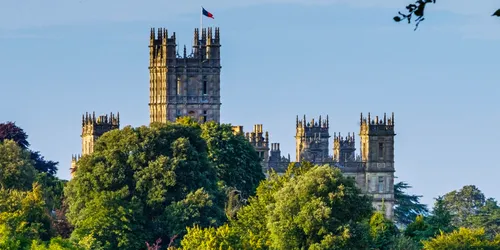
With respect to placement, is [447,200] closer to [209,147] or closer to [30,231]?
[209,147]

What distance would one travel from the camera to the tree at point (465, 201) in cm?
17125

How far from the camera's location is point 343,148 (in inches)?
6235

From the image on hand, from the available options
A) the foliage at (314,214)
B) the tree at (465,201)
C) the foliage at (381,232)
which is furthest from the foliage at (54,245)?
the tree at (465,201)

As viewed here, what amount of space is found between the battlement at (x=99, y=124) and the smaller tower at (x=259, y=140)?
464 inches

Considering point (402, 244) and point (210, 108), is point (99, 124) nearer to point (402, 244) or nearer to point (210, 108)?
point (210, 108)

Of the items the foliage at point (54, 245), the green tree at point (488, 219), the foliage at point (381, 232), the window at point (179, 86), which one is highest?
the window at point (179, 86)

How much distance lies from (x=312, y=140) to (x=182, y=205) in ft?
247

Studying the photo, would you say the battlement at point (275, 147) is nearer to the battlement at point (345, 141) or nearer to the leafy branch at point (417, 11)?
the battlement at point (345, 141)

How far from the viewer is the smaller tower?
14350cm

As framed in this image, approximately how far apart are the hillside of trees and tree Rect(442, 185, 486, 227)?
223 ft

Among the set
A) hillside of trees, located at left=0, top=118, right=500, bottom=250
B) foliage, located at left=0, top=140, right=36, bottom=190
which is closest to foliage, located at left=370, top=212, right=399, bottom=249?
hillside of trees, located at left=0, top=118, right=500, bottom=250

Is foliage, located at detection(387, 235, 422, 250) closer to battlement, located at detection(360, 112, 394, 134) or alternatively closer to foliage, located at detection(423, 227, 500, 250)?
foliage, located at detection(423, 227, 500, 250)

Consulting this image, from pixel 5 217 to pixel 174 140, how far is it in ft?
37.6

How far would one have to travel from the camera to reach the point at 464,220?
165125mm
